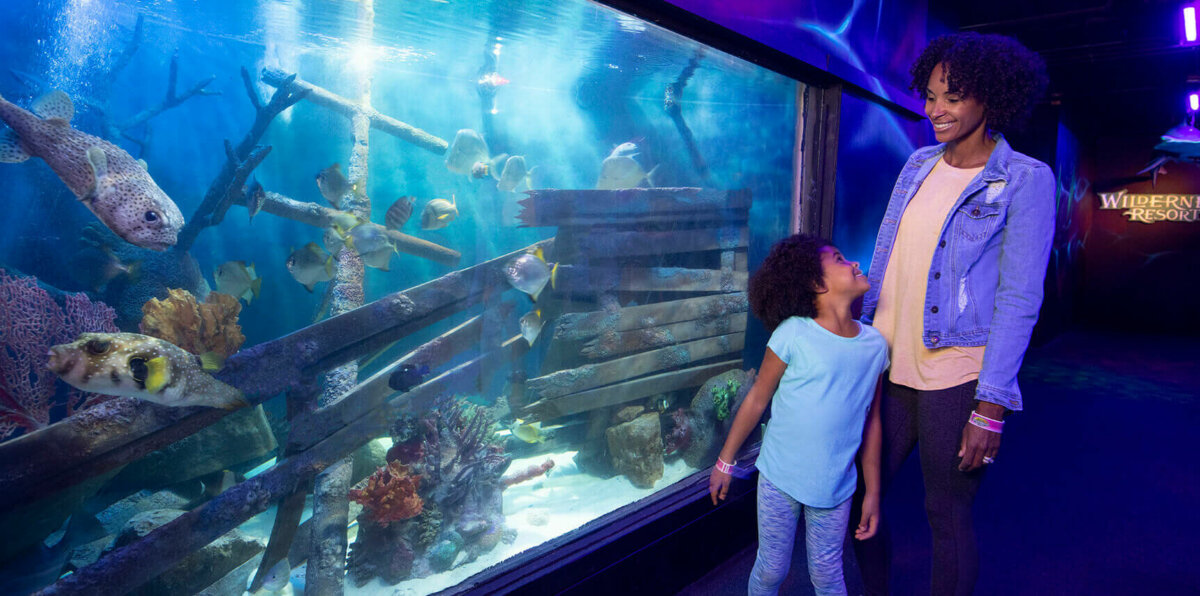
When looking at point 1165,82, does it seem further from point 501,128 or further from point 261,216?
point 261,216

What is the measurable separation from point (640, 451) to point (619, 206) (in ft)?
6.75

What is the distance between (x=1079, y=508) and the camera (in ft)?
12.3

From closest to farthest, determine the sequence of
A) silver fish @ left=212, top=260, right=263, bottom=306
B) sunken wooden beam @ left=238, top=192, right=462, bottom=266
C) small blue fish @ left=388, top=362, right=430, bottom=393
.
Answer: silver fish @ left=212, top=260, right=263, bottom=306, small blue fish @ left=388, top=362, right=430, bottom=393, sunken wooden beam @ left=238, top=192, right=462, bottom=266

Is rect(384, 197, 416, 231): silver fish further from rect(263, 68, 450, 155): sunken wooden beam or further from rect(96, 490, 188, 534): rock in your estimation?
rect(96, 490, 188, 534): rock

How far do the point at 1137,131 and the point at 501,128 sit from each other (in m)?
15.3

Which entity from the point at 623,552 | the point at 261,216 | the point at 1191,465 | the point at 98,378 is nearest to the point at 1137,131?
the point at 1191,465

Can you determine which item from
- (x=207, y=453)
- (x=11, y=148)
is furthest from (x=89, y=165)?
(x=207, y=453)

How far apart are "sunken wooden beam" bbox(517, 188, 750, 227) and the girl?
1911mm

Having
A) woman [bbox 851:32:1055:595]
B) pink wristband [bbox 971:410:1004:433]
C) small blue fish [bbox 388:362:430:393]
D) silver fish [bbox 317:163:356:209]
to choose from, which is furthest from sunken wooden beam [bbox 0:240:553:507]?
pink wristband [bbox 971:410:1004:433]

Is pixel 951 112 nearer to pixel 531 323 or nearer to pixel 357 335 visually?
pixel 531 323

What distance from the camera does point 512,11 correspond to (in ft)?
19.2

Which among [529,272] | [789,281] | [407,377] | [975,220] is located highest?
[975,220]

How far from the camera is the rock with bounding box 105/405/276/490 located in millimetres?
3833

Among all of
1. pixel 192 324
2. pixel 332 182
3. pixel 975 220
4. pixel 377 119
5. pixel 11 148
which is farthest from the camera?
pixel 377 119
